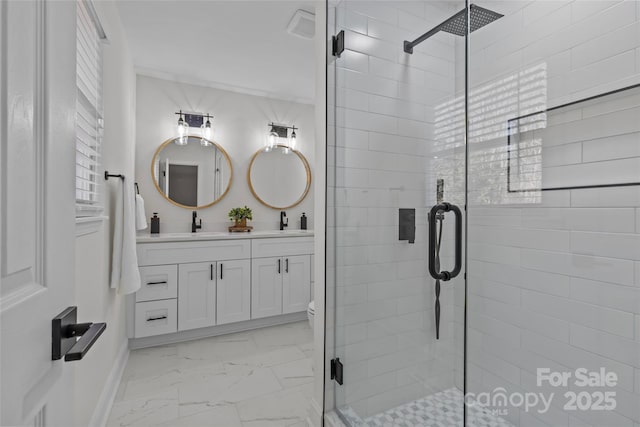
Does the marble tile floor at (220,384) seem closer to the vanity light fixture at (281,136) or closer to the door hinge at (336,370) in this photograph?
the door hinge at (336,370)

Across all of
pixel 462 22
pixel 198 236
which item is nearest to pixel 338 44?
pixel 462 22

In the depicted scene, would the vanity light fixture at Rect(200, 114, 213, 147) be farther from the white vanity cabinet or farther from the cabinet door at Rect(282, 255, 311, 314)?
the cabinet door at Rect(282, 255, 311, 314)

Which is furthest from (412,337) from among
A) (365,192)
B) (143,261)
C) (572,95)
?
(143,261)

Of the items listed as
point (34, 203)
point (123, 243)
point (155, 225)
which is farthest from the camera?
point (155, 225)

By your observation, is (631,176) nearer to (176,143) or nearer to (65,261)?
(65,261)

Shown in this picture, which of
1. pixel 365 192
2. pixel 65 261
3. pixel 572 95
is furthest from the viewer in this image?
pixel 365 192

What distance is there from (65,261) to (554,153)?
1827mm

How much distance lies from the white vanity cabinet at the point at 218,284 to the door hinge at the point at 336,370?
1.55m

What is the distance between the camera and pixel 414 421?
147cm

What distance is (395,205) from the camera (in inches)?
59.1

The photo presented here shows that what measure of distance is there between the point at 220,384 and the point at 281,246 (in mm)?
1352

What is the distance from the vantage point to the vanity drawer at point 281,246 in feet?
10.1

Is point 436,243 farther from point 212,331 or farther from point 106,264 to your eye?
point 212,331

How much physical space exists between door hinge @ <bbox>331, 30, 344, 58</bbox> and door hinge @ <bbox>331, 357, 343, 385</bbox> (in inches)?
60.0
